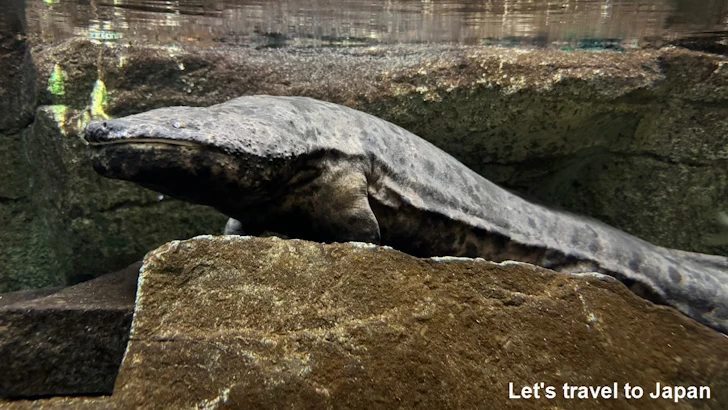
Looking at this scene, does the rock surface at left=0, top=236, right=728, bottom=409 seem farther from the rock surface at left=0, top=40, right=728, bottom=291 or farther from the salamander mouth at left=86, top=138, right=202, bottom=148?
the rock surface at left=0, top=40, right=728, bottom=291

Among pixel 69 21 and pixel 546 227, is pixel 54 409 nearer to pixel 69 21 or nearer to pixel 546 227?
pixel 546 227

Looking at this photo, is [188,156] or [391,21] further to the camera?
[391,21]

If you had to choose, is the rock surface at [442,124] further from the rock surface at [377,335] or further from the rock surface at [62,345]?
the rock surface at [377,335]

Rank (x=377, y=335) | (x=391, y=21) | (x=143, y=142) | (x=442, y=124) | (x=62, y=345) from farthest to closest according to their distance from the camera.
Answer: (x=391, y=21) < (x=442, y=124) < (x=62, y=345) < (x=143, y=142) < (x=377, y=335)

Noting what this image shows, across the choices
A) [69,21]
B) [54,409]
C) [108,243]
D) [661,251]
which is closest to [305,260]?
[54,409]

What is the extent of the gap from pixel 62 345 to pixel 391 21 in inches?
165

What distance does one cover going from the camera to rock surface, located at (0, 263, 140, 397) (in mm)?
2430

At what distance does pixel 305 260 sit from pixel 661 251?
128 inches

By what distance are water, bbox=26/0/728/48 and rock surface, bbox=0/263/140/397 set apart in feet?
8.83

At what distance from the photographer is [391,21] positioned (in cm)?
490

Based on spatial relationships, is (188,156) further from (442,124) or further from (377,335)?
(442,124)

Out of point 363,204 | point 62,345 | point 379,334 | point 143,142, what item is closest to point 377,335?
point 379,334

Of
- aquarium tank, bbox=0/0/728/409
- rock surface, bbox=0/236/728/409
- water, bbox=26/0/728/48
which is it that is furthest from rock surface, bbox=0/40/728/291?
rock surface, bbox=0/236/728/409

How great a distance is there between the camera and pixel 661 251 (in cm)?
365
